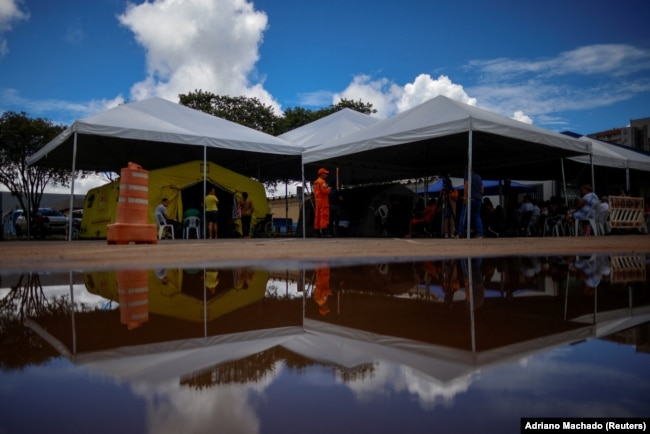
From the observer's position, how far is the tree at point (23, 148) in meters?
23.4

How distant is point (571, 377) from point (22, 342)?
71.9 inches

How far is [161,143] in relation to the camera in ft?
57.4

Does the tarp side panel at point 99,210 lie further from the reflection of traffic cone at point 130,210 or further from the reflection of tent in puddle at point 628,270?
the reflection of tent in puddle at point 628,270

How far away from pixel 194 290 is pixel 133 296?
394mm

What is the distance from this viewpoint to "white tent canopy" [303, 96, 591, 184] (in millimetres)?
11492

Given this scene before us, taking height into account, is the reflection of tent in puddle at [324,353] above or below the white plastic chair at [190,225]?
below

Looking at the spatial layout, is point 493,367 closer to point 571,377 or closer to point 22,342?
point 571,377

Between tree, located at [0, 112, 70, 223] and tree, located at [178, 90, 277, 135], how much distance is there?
24.5 feet

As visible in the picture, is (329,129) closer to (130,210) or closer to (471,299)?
(130,210)

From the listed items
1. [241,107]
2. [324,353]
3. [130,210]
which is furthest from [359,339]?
[241,107]

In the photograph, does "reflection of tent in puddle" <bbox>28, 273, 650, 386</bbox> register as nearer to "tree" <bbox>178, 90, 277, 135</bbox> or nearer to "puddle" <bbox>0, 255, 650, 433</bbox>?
"puddle" <bbox>0, 255, 650, 433</bbox>

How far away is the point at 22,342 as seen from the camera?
1.77 m

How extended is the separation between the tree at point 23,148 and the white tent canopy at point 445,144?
1625cm

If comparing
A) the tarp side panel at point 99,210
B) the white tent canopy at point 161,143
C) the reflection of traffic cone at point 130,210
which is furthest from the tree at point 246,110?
the reflection of traffic cone at point 130,210
